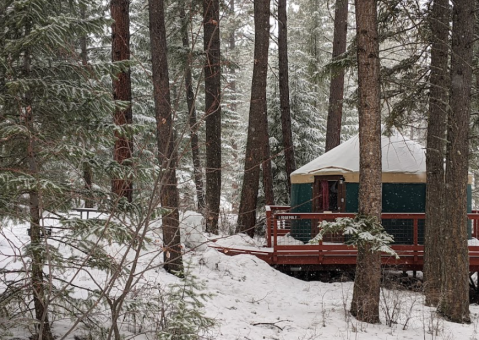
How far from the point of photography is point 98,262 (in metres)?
3.95

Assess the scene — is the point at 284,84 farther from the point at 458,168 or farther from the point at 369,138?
the point at 369,138

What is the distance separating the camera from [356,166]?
10.4m

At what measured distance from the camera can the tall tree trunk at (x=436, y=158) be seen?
6742 mm

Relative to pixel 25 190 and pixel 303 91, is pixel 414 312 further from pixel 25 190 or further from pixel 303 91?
pixel 303 91

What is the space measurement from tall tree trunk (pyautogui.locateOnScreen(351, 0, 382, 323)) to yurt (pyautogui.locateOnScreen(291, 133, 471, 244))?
4.02 m

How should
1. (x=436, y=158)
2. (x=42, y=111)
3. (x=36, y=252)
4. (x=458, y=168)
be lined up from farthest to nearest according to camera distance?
(x=436, y=158), (x=458, y=168), (x=42, y=111), (x=36, y=252)

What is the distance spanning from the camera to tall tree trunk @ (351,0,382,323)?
5672 mm

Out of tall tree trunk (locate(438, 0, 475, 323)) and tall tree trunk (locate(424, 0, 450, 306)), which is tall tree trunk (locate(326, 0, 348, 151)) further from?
tall tree trunk (locate(438, 0, 475, 323))

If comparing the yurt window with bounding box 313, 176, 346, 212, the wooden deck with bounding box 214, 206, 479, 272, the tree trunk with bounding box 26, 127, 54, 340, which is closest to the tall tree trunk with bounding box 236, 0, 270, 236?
the yurt window with bounding box 313, 176, 346, 212

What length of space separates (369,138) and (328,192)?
5.23m

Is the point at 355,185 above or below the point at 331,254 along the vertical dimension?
above

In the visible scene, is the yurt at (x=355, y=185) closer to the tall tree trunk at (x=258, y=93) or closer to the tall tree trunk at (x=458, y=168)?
the tall tree trunk at (x=258, y=93)

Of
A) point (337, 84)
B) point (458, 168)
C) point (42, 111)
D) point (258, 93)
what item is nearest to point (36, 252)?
point (42, 111)

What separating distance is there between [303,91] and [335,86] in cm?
270
